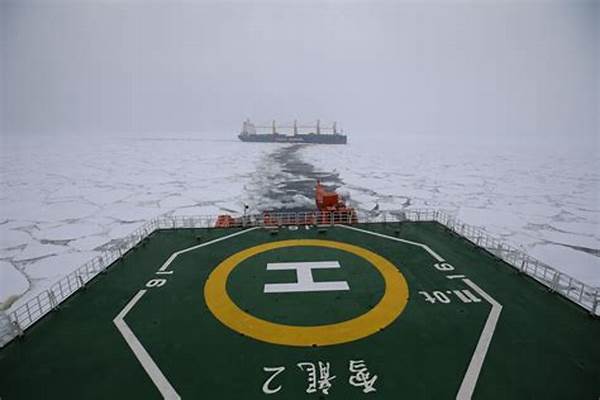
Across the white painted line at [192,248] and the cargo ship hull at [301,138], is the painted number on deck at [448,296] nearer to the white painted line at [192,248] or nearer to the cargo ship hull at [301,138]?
the white painted line at [192,248]

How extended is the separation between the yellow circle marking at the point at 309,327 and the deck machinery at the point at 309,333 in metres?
0.03

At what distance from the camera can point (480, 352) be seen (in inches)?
195

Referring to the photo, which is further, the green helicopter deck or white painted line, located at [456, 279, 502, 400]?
the green helicopter deck

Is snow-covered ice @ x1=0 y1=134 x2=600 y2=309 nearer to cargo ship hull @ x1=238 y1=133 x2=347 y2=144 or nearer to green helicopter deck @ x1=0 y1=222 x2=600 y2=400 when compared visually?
green helicopter deck @ x1=0 y1=222 x2=600 y2=400

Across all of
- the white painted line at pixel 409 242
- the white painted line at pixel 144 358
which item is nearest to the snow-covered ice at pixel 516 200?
the white painted line at pixel 409 242

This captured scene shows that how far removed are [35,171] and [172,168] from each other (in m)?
14.1

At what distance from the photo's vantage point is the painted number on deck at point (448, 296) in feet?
21.1

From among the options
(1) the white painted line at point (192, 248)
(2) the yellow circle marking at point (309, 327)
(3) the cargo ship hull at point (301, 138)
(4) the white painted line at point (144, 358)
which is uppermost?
(3) the cargo ship hull at point (301, 138)

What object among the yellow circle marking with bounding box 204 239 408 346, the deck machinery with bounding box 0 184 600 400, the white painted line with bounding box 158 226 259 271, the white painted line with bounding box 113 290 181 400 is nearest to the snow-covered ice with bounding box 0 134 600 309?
the white painted line with bounding box 158 226 259 271

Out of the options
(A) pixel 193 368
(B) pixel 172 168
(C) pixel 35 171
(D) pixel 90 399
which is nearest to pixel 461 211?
(A) pixel 193 368

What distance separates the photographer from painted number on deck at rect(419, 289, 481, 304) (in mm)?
6438

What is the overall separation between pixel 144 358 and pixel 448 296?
19.2 ft

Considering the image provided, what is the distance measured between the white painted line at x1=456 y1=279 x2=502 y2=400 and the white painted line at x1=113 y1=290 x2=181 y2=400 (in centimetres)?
386

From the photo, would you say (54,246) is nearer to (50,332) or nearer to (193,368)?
(50,332)
